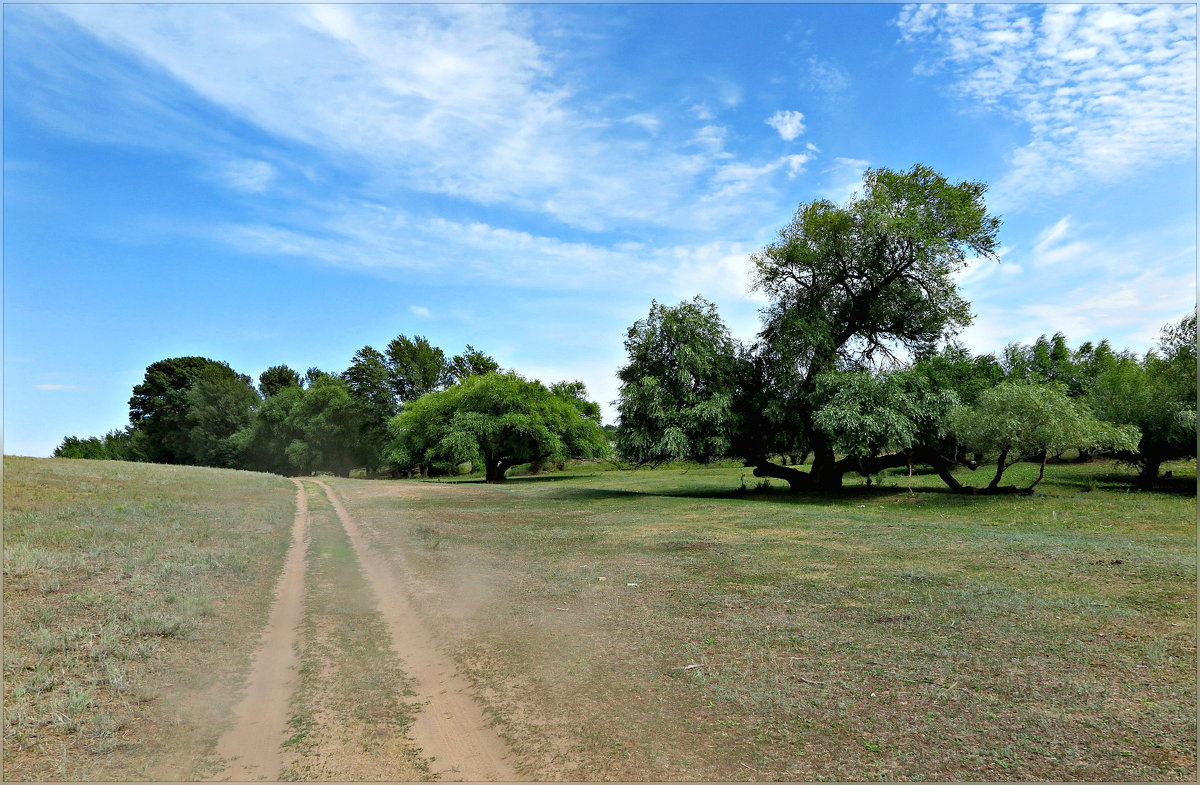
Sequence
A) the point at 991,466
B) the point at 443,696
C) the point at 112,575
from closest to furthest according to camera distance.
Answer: the point at 443,696, the point at 112,575, the point at 991,466

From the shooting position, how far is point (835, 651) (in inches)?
251

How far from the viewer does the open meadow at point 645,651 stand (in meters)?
4.46

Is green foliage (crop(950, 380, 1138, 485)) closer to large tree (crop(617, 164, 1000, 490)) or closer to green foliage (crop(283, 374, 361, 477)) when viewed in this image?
large tree (crop(617, 164, 1000, 490))

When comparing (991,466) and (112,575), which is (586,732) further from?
(991,466)

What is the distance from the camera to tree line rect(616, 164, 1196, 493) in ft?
78.3

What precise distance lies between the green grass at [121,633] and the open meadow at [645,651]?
0.03m

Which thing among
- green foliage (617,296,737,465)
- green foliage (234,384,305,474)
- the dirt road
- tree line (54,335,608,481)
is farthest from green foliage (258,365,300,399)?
the dirt road

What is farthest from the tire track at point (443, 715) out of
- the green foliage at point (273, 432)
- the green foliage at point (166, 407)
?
the green foliage at point (166, 407)

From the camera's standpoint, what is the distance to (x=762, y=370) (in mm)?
28547

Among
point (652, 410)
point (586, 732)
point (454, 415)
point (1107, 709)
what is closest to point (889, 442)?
point (652, 410)

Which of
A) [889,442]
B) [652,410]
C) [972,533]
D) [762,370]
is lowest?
[972,533]

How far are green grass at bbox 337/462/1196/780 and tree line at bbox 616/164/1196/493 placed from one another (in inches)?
424

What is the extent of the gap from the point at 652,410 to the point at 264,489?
1823cm

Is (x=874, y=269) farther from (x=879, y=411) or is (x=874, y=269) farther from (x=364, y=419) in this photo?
(x=364, y=419)
